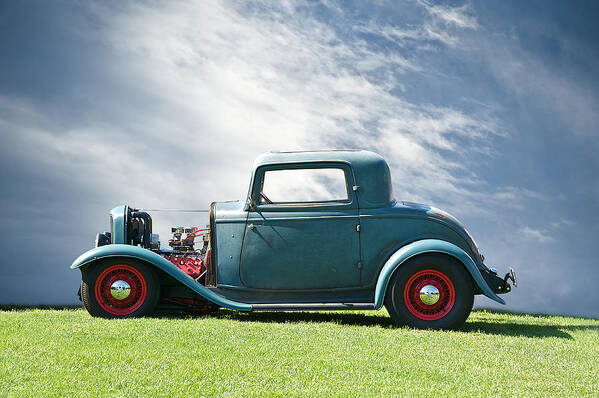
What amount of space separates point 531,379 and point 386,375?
152 cm

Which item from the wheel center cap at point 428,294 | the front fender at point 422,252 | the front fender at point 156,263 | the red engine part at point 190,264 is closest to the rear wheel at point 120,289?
the front fender at point 156,263

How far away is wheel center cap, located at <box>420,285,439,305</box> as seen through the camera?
26.9 feet

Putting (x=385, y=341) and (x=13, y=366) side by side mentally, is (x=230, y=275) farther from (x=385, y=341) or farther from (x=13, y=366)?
(x=13, y=366)

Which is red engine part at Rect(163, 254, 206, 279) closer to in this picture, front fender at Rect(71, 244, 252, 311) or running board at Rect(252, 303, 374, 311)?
front fender at Rect(71, 244, 252, 311)

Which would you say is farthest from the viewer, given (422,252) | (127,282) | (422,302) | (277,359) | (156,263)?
(127,282)

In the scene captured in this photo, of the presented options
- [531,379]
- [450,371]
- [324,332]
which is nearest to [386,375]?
[450,371]

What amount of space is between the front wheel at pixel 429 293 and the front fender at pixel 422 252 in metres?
0.12

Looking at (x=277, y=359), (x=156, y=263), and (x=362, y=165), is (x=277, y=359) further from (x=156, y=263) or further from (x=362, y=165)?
(x=362, y=165)

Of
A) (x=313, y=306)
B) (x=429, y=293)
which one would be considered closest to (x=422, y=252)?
(x=429, y=293)

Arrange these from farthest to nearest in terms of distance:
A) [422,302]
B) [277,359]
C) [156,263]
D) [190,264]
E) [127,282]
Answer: [190,264]
[127,282]
[156,263]
[422,302]
[277,359]

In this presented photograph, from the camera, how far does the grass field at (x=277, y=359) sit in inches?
203

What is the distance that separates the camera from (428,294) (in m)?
8.19

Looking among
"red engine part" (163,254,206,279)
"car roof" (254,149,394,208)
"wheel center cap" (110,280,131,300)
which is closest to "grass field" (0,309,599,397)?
"wheel center cap" (110,280,131,300)

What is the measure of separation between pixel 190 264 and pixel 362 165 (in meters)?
3.17
